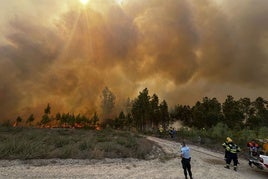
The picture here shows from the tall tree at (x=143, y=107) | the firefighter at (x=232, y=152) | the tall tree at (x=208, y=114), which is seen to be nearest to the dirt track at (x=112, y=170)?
the firefighter at (x=232, y=152)

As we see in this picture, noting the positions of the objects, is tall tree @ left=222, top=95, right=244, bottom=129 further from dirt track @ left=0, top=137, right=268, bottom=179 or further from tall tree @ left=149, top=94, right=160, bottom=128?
dirt track @ left=0, top=137, right=268, bottom=179

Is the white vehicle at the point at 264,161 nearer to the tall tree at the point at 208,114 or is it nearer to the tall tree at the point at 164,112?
the tall tree at the point at 208,114

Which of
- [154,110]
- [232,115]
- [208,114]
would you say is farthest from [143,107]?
[232,115]

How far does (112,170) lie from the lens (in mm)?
16656

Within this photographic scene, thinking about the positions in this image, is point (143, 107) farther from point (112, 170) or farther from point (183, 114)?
point (112, 170)

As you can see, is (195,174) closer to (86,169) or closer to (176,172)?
(176,172)

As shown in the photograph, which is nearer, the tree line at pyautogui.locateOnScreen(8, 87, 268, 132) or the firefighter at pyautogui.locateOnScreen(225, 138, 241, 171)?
the firefighter at pyautogui.locateOnScreen(225, 138, 241, 171)

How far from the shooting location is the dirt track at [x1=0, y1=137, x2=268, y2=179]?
15039 mm

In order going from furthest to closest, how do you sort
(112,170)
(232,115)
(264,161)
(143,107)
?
(143,107)
(232,115)
(112,170)
(264,161)

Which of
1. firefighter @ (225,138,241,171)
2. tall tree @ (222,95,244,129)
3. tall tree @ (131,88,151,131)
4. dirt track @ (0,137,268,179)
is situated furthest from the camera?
tall tree @ (131,88,151,131)

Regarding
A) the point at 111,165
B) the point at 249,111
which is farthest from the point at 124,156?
the point at 249,111

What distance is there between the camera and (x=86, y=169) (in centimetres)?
1669

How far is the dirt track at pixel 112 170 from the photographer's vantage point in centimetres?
1504

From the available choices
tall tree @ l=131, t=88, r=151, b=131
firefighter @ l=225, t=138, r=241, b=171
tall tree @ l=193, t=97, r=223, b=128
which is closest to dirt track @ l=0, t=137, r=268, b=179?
firefighter @ l=225, t=138, r=241, b=171
